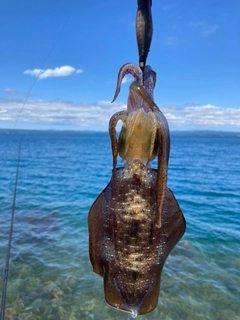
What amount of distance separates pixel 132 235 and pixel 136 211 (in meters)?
0.19

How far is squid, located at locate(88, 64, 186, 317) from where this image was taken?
6.42 feet

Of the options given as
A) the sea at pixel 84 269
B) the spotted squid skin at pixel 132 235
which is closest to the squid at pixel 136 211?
the spotted squid skin at pixel 132 235

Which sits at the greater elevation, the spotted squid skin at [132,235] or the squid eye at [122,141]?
the squid eye at [122,141]

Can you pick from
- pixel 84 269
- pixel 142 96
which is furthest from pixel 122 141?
pixel 84 269

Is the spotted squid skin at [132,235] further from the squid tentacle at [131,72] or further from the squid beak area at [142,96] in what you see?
the squid tentacle at [131,72]

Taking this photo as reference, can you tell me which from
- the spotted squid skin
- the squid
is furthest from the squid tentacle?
the spotted squid skin

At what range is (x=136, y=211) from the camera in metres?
2.14

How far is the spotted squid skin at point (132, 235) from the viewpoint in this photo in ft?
7.06

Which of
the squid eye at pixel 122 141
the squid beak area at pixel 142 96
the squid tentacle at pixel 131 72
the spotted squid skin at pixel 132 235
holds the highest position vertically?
the squid tentacle at pixel 131 72

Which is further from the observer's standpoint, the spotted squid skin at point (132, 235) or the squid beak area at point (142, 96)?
the spotted squid skin at point (132, 235)

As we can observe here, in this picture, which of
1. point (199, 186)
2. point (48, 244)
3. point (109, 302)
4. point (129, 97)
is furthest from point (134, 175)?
point (199, 186)

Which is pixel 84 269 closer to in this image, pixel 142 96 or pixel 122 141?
pixel 122 141

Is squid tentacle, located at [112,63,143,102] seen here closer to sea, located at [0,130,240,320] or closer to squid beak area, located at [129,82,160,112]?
squid beak area, located at [129,82,160,112]

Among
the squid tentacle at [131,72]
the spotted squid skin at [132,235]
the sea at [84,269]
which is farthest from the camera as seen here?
the sea at [84,269]
